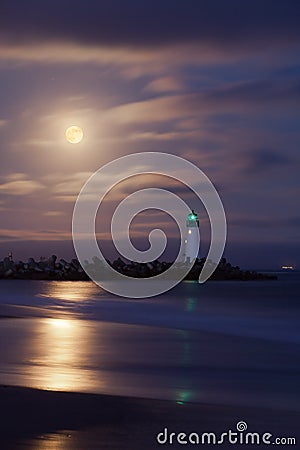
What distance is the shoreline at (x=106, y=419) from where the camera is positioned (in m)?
5.14

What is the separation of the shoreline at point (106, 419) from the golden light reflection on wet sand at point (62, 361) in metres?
0.62

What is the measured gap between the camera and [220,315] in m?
28.9

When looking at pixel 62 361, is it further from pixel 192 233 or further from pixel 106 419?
pixel 192 233

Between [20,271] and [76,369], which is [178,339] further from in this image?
[20,271]

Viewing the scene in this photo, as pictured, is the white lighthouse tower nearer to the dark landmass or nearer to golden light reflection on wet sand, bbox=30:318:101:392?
the dark landmass

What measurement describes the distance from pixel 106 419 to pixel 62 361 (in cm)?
410

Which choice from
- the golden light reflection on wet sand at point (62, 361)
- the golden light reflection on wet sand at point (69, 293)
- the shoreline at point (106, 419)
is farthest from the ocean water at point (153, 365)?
the golden light reflection on wet sand at point (69, 293)

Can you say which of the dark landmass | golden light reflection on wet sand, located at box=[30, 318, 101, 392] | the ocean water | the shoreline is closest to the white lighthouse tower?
the dark landmass

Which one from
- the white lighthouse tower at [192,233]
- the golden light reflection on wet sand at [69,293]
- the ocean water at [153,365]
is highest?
the white lighthouse tower at [192,233]

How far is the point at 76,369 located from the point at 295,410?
3229 mm

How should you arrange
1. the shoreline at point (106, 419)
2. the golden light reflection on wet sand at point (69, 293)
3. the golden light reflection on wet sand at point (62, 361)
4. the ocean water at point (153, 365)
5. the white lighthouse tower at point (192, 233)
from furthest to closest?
the white lighthouse tower at point (192, 233) → the golden light reflection on wet sand at point (69, 293) → the golden light reflection on wet sand at point (62, 361) → the ocean water at point (153, 365) → the shoreline at point (106, 419)

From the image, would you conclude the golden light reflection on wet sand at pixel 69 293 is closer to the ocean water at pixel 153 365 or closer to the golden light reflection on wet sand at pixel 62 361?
the ocean water at pixel 153 365

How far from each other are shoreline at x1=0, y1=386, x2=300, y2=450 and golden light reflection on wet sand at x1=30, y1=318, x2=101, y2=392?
62 cm

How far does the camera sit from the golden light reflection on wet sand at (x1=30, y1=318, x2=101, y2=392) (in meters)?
7.83
